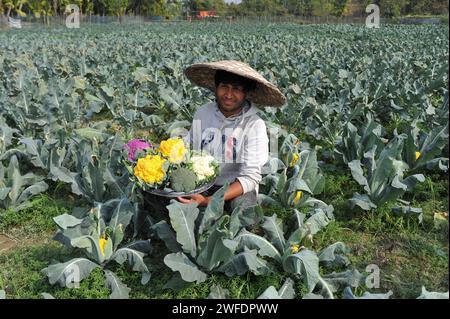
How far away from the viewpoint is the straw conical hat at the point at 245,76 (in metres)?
2.85

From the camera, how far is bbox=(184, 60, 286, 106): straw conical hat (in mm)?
2850

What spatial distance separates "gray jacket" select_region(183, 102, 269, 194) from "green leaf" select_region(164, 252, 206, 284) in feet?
2.48

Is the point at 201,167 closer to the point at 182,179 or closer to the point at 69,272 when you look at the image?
the point at 182,179

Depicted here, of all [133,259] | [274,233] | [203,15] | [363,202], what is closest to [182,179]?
[133,259]

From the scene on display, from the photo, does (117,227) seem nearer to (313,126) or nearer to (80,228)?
(80,228)

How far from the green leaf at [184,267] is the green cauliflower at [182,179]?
45 centimetres

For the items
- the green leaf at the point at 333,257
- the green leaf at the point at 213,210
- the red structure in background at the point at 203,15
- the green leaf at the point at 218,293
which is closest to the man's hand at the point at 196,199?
the green leaf at the point at 213,210

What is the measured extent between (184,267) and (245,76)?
140 cm

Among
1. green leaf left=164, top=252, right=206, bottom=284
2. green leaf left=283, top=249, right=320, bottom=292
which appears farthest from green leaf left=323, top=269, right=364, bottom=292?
green leaf left=164, top=252, right=206, bottom=284

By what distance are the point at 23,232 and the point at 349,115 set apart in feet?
13.7

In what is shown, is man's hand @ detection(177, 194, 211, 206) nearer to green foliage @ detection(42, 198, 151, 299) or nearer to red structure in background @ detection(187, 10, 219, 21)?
green foliage @ detection(42, 198, 151, 299)

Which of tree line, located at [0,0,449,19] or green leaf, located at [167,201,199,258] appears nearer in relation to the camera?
green leaf, located at [167,201,199,258]

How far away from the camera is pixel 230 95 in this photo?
301cm

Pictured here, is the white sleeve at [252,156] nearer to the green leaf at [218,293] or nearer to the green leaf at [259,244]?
the green leaf at [259,244]
